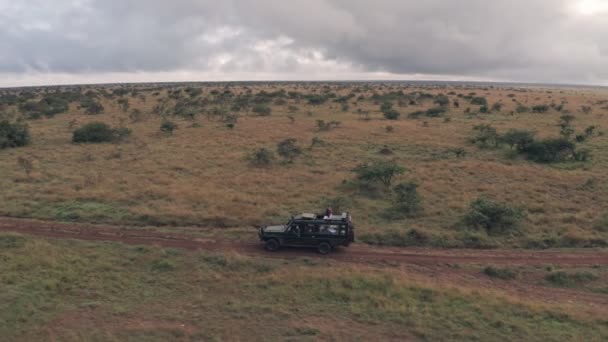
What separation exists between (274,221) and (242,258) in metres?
4.63

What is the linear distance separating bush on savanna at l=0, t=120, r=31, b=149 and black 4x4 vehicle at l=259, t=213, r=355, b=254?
30452 mm

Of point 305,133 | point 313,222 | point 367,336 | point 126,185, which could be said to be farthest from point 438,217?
point 305,133

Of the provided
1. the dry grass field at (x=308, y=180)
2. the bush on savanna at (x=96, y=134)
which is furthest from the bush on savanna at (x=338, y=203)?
the bush on savanna at (x=96, y=134)

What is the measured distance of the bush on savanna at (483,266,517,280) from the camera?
16.8 metres

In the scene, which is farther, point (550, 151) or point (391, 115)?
point (391, 115)

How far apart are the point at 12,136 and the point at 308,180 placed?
27329 millimetres

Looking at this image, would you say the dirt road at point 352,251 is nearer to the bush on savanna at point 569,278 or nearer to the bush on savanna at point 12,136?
the bush on savanna at point 569,278

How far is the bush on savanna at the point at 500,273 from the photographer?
16750mm

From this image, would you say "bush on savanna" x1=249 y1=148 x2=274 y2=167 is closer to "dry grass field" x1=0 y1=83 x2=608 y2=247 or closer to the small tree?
"dry grass field" x1=0 y1=83 x2=608 y2=247

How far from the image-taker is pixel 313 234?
18500 mm

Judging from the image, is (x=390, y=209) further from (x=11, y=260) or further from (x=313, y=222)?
(x=11, y=260)

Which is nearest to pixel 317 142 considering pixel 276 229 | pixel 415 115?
pixel 276 229

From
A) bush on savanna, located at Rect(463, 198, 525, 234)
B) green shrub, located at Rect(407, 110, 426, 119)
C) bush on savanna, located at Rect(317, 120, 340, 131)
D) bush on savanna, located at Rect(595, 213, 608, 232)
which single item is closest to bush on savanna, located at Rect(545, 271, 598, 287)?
bush on savanna, located at Rect(463, 198, 525, 234)

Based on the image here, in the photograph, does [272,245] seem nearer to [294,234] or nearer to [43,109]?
[294,234]
